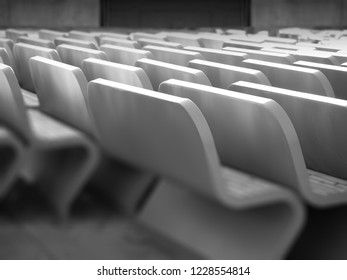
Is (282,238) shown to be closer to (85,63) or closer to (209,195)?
(209,195)

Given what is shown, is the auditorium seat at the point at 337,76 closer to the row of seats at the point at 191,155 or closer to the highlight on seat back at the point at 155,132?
the row of seats at the point at 191,155

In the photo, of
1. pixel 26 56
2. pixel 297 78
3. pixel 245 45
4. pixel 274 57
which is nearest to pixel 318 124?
pixel 297 78

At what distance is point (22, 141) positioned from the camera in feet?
6.07

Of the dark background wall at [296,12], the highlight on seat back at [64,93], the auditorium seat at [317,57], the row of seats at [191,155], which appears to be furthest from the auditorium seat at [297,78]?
the dark background wall at [296,12]

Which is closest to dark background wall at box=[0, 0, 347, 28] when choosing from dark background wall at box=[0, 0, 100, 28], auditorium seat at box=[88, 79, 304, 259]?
dark background wall at box=[0, 0, 100, 28]

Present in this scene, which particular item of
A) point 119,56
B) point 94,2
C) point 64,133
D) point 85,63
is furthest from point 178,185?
point 94,2

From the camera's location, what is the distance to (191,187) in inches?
69.8

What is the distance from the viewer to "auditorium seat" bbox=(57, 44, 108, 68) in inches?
122

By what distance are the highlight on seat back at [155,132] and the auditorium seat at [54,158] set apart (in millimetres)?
140

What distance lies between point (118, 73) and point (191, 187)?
2.52 feet

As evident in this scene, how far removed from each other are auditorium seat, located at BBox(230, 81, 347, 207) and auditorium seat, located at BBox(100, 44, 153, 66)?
112 centimetres

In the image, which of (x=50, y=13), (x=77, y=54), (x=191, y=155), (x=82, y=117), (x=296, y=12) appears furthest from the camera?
(x=296, y=12)

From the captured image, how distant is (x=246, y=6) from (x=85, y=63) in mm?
10042

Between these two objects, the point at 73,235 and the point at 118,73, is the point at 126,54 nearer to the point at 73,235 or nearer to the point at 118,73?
the point at 118,73
